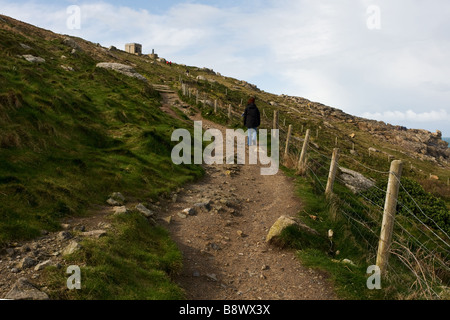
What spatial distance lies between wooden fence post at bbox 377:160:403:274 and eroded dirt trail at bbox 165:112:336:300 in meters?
1.38

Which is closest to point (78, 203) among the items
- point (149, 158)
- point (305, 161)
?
point (149, 158)

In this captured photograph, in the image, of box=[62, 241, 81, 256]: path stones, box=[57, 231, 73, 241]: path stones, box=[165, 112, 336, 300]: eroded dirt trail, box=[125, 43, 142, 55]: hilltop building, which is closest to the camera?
box=[62, 241, 81, 256]: path stones

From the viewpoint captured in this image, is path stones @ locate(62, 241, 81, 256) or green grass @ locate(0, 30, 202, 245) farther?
green grass @ locate(0, 30, 202, 245)

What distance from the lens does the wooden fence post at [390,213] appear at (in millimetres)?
6188

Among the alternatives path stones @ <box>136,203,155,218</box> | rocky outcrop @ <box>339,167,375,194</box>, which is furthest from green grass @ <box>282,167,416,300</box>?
rocky outcrop @ <box>339,167,375,194</box>

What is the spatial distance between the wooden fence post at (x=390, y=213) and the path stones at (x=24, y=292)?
255 inches

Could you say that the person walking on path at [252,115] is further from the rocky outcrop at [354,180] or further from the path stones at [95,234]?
the path stones at [95,234]

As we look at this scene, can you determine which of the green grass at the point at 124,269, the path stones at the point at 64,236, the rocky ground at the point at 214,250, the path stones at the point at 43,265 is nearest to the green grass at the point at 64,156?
the path stones at the point at 64,236

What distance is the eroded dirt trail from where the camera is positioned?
20.1ft

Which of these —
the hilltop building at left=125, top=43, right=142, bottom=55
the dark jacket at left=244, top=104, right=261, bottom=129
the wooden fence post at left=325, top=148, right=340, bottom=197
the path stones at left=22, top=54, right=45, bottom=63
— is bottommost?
the wooden fence post at left=325, top=148, right=340, bottom=197

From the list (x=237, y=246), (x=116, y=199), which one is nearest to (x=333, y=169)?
(x=237, y=246)

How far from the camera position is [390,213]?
6188 mm

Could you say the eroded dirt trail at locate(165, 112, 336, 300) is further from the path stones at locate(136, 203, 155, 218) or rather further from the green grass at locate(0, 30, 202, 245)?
the green grass at locate(0, 30, 202, 245)

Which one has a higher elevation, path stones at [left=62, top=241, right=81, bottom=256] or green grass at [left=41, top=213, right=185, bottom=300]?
path stones at [left=62, top=241, right=81, bottom=256]
